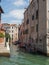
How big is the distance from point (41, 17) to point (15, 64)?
49.0 feet

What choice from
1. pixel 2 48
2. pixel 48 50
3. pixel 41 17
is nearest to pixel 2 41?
pixel 2 48

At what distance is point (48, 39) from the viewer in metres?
30.1

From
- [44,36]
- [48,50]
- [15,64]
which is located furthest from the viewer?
[44,36]

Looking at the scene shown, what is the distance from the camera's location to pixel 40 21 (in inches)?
1355

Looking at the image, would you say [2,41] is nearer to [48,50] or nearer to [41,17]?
[48,50]

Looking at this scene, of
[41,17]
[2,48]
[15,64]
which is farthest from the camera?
[41,17]

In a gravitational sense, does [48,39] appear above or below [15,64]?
above

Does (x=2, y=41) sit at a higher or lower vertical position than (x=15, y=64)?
higher

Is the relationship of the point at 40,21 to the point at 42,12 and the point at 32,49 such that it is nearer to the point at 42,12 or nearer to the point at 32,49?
the point at 42,12

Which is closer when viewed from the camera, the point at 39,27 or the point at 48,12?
the point at 48,12

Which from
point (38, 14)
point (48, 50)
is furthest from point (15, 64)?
point (38, 14)

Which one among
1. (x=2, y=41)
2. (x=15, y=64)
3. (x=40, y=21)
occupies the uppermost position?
(x=40, y=21)

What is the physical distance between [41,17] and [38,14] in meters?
2.21

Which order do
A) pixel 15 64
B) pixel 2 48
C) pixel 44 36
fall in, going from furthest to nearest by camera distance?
pixel 44 36 → pixel 2 48 → pixel 15 64
